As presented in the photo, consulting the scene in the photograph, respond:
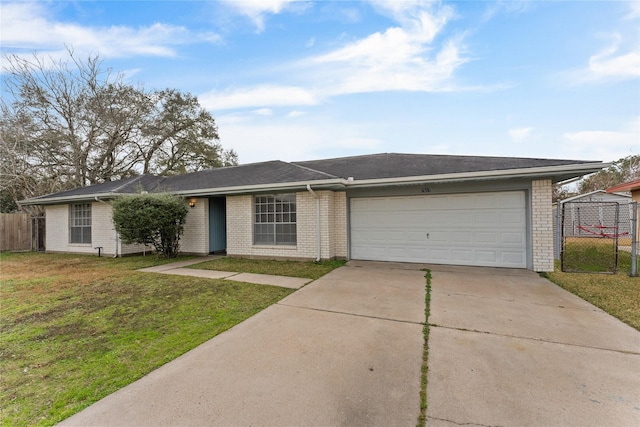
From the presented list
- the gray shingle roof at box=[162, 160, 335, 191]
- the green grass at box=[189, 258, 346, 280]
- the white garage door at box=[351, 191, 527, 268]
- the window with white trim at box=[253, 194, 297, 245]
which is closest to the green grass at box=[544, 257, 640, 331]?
the white garage door at box=[351, 191, 527, 268]

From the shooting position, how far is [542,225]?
21.7 feet

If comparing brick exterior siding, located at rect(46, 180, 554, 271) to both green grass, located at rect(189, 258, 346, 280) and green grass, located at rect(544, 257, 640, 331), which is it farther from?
green grass, located at rect(544, 257, 640, 331)

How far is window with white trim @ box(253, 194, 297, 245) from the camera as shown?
897 cm

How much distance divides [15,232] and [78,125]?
25.0 ft

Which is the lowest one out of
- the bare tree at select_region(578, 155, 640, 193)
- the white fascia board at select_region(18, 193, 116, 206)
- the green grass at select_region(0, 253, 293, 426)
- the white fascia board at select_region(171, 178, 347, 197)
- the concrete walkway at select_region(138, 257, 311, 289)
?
the concrete walkway at select_region(138, 257, 311, 289)

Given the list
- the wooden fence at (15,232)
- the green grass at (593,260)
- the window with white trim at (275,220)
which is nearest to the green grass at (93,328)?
the window with white trim at (275,220)

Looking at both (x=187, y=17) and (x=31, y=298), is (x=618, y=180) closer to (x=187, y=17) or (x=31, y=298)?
(x=187, y=17)

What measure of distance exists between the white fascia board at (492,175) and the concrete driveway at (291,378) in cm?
419

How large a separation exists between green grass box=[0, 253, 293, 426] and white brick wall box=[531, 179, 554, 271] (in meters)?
6.19

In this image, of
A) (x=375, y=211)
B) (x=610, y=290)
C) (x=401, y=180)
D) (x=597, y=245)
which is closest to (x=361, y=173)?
(x=375, y=211)

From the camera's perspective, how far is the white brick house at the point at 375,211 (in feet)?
22.6

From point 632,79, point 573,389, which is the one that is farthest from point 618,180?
point 573,389

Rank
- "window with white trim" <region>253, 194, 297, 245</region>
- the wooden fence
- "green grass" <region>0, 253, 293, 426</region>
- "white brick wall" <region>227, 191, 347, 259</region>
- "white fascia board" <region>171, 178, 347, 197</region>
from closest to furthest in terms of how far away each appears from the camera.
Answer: "green grass" <region>0, 253, 293, 426</region> < "white fascia board" <region>171, 178, 347, 197</region> < "white brick wall" <region>227, 191, 347, 259</region> < "window with white trim" <region>253, 194, 297, 245</region> < the wooden fence

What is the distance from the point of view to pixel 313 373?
2.52 meters
